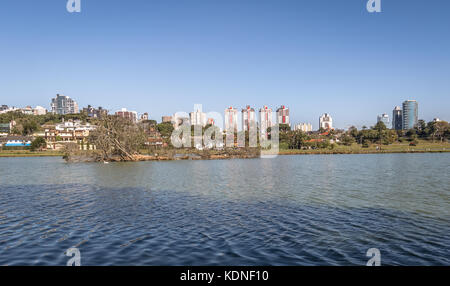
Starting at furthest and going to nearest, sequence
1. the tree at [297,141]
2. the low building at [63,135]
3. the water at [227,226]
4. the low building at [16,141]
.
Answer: the low building at [63,135]
the low building at [16,141]
the tree at [297,141]
the water at [227,226]

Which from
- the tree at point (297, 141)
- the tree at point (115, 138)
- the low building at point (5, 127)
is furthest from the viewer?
the low building at point (5, 127)

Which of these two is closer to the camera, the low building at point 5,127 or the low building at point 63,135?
the low building at point 63,135

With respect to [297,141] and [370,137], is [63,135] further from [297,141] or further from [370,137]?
[370,137]

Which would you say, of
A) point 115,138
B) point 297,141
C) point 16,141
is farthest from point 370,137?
point 16,141

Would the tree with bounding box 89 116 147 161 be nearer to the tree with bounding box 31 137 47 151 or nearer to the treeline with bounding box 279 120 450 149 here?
the treeline with bounding box 279 120 450 149

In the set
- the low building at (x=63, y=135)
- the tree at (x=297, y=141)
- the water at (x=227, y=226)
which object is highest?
the low building at (x=63, y=135)

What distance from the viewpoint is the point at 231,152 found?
3063 inches

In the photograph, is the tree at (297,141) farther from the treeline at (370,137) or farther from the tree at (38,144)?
the tree at (38,144)

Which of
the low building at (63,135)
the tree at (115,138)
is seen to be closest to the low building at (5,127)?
the low building at (63,135)
